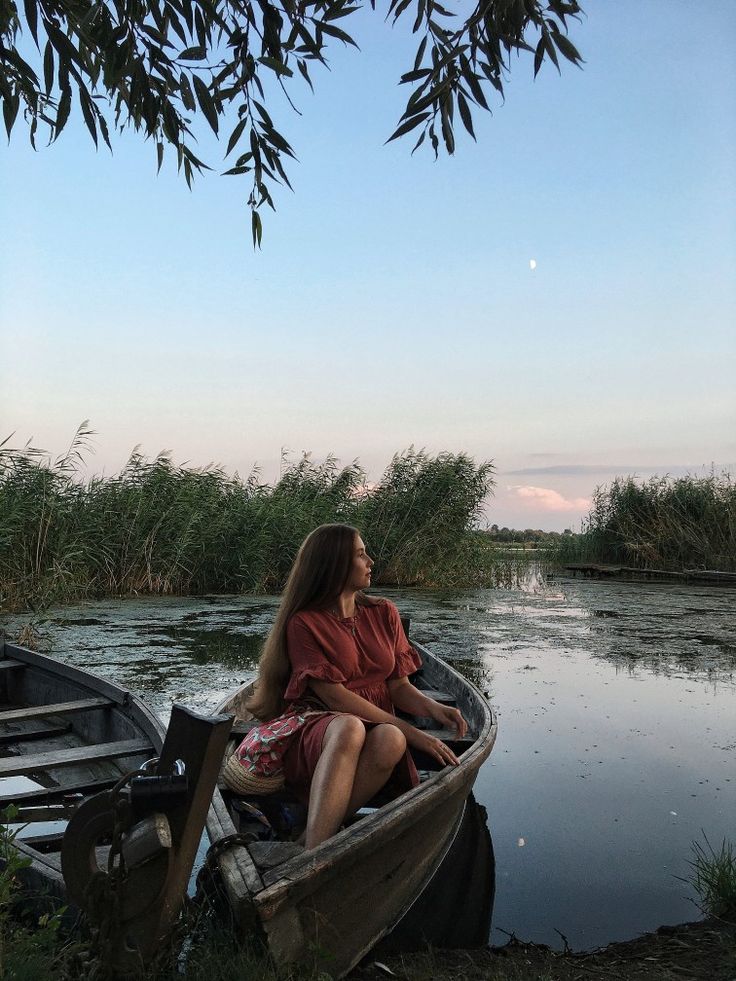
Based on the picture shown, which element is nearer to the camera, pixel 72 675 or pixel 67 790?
pixel 67 790

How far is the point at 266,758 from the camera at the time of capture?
101 inches

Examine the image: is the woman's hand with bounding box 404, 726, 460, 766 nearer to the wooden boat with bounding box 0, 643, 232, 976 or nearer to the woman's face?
the woman's face

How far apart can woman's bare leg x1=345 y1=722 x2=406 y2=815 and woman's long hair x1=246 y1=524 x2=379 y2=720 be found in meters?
0.47

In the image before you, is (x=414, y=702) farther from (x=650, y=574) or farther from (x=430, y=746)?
(x=650, y=574)

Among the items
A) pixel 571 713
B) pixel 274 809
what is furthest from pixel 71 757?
pixel 571 713

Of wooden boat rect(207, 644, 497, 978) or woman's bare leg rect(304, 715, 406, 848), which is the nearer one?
wooden boat rect(207, 644, 497, 978)

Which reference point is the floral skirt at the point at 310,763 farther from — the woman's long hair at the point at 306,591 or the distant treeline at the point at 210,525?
the distant treeline at the point at 210,525

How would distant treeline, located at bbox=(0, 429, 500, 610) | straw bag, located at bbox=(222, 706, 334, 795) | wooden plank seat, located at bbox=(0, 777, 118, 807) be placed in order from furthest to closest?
distant treeline, located at bbox=(0, 429, 500, 610) → wooden plank seat, located at bbox=(0, 777, 118, 807) → straw bag, located at bbox=(222, 706, 334, 795)

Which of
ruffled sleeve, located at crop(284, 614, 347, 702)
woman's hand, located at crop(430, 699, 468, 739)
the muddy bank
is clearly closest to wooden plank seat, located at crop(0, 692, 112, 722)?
ruffled sleeve, located at crop(284, 614, 347, 702)

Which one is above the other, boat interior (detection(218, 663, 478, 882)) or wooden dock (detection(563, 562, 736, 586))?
wooden dock (detection(563, 562, 736, 586))

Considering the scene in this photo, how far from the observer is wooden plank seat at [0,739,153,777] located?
3.03m

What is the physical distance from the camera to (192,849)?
1780 millimetres

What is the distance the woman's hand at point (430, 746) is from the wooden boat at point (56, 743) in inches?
39.5

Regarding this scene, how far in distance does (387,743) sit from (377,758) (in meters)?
0.05
